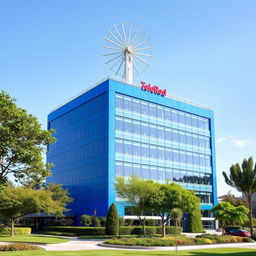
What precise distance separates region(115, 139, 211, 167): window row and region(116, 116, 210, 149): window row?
1985mm

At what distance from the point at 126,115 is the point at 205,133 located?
2124cm

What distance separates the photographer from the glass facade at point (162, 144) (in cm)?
6059

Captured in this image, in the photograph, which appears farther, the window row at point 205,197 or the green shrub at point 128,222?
the window row at point 205,197

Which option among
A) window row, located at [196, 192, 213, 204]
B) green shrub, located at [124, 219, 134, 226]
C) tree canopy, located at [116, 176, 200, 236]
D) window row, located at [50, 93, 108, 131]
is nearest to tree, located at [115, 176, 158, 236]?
tree canopy, located at [116, 176, 200, 236]

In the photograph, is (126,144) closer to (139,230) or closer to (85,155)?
(85,155)

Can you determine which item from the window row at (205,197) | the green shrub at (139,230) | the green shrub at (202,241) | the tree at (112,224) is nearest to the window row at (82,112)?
the tree at (112,224)

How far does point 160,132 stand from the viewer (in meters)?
66.2

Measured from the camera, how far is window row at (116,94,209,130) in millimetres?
62219

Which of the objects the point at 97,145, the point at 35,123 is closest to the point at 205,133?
the point at 97,145

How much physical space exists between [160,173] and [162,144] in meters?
5.27

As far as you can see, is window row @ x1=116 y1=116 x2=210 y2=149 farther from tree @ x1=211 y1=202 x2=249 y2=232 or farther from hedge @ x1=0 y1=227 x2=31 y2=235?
hedge @ x1=0 y1=227 x2=31 y2=235

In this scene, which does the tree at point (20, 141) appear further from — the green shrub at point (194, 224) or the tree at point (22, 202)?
the green shrub at point (194, 224)

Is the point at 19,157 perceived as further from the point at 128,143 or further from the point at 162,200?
the point at 128,143

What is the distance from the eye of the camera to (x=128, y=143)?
60781 millimetres
